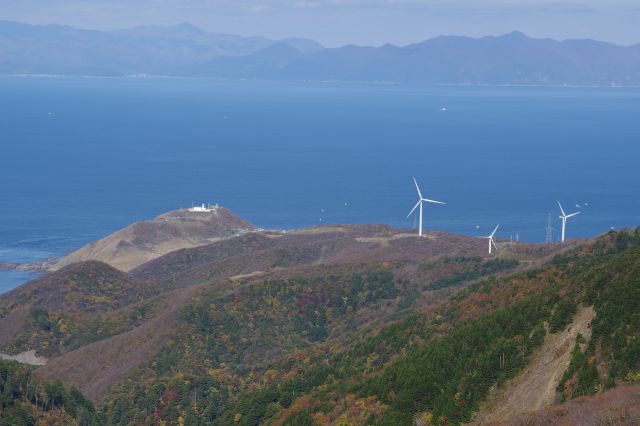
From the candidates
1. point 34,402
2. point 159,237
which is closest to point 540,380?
point 34,402

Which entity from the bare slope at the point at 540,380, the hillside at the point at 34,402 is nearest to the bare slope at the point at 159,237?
the hillside at the point at 34,402

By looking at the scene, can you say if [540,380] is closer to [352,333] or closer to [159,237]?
[352,333]

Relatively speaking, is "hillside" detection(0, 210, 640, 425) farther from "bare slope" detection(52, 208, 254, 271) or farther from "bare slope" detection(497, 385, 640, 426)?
"bare slope" detection(52, 208, 254, 271)

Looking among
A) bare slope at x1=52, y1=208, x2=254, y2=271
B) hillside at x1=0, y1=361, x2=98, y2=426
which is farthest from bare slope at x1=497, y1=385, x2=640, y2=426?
bare slope at x1=52, y1=208, x2=254, y2=271

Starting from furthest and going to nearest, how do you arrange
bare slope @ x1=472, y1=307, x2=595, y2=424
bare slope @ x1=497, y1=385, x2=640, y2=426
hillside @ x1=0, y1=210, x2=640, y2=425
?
hillside @ x1=0, y1=210, x2=640, y2=425 < bare slope @ x1=472, y1=307, x2=595, y2=424 < bare slope @ x1=497, y1=385, x2=640, y2=426

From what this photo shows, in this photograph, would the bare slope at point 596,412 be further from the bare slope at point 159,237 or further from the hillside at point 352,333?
the bare slope at point 159,237

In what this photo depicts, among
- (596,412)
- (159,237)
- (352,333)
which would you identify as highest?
(596,412)
